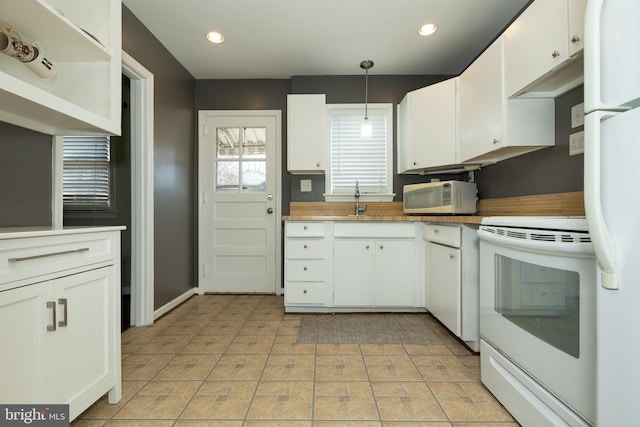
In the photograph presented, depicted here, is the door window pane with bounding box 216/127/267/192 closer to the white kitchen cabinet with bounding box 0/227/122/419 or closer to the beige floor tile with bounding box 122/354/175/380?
the beige floor tile with bounding box 122/354/175/380

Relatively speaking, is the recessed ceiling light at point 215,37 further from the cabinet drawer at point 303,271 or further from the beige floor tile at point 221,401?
the beige floor tile at point 221,401

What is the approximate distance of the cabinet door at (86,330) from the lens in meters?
1.17

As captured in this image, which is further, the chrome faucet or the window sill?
the window sill

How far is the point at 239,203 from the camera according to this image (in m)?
3.53

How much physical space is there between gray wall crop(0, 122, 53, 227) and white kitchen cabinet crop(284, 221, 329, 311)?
1.63 m

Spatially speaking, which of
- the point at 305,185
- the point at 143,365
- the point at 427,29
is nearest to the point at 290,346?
the point at 143,365

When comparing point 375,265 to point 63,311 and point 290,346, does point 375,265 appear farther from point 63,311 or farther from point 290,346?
point 63,311

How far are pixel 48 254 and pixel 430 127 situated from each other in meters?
2.76

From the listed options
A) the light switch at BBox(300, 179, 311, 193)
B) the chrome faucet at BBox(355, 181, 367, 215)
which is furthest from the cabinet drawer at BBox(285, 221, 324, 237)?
the light switch at BBox(300, 179, 311, 193)

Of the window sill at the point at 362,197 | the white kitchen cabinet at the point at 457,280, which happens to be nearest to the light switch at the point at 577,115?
the white kitchen cabinet at the point at 457,280

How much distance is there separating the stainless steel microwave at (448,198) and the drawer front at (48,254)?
2.27m

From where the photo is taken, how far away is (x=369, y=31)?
2.55m

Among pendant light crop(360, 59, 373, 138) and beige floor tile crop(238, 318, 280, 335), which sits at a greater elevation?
pendant light crop(360, 59, 373, 138)

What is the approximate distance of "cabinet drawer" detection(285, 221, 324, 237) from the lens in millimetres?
2722
